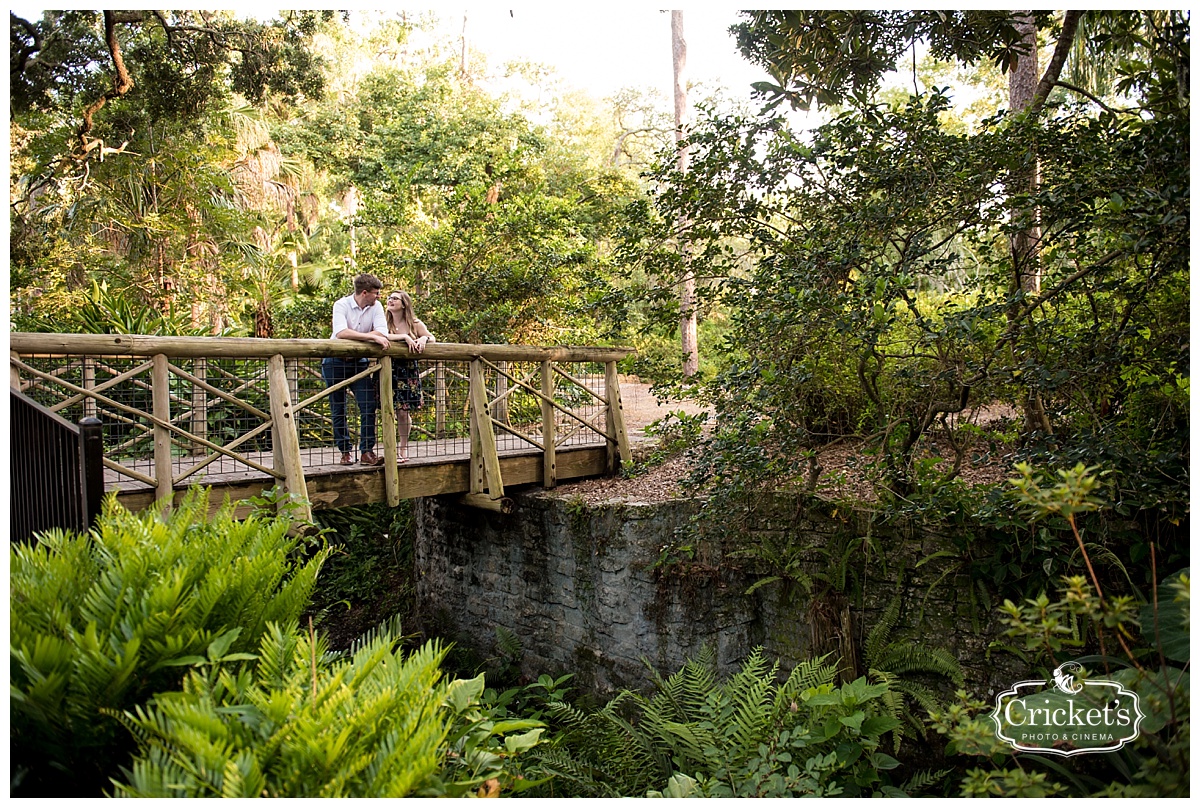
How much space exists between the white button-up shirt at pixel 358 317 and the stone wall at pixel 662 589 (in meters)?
1.90

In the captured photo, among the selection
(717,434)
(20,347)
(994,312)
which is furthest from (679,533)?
(20,347)

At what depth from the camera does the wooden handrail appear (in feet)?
13.7

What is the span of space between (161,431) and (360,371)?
1.49 metres

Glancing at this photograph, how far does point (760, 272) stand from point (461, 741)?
335cm

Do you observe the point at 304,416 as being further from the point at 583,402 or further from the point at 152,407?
the point at 583,402

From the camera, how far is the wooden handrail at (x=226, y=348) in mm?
4176

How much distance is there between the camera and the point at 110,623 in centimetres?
221

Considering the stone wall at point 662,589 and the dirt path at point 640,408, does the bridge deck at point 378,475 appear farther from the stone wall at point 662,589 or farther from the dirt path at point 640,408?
the dirt path at point 640,408

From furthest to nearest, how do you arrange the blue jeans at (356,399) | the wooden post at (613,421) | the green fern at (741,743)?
the wooden post at (613,421) < the blue jeans at (356,399) < the green fern at (741,743)

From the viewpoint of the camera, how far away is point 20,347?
4137 mm

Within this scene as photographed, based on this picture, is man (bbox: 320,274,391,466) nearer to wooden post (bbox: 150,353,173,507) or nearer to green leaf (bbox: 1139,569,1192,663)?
wooden post (bbox: 150,353,173,507)

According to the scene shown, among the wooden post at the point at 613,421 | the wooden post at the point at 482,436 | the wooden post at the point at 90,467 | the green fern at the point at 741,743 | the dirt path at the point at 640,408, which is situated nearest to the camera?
the wooden post at the point at 90,467

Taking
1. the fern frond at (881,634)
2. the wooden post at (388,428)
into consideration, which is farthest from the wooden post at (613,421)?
the fern frond at (881,634)

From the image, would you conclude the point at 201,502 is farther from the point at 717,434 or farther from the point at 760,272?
the point at 760,272
